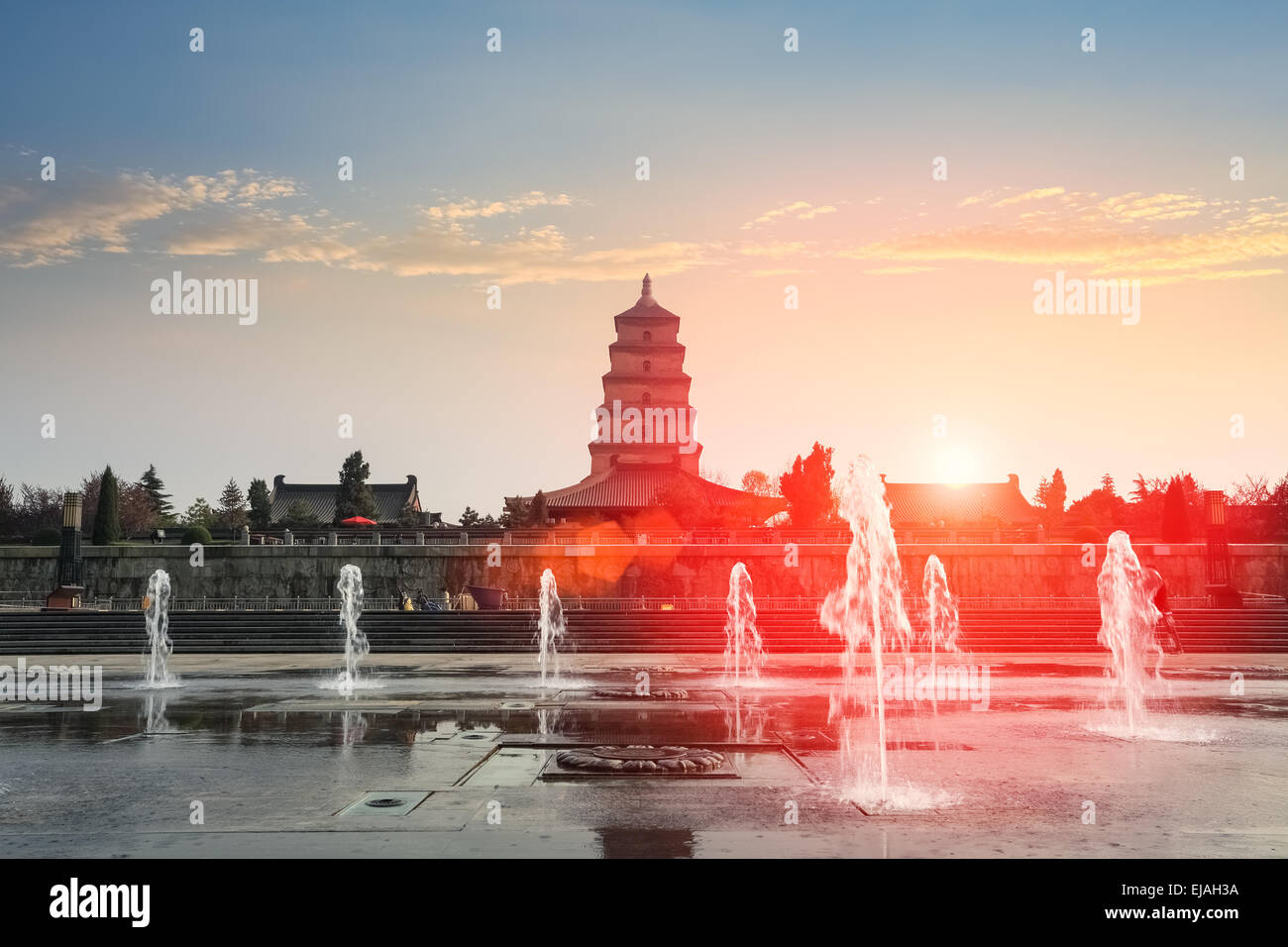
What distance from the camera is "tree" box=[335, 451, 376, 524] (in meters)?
57.6

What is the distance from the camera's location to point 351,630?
84.2ft

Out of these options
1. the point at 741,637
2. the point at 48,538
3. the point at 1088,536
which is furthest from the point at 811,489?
the point at 48,538

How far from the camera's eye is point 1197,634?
2533 cm

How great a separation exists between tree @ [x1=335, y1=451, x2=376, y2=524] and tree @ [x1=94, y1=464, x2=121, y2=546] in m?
17.9

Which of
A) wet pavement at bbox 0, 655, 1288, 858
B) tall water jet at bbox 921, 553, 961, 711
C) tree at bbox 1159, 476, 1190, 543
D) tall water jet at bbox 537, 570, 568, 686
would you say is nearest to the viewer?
wet pavement at bbox 0, 655, 1288, 858

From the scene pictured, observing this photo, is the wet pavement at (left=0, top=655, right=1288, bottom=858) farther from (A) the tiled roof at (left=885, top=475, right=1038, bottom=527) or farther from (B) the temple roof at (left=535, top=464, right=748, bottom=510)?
(A) the tiled roof at (left=885, top=475, right=1038, bottom=527)

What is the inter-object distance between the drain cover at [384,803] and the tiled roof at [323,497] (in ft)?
202

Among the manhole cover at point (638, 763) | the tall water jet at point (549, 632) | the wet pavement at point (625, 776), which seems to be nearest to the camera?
the wet pavement at point (625, 776)

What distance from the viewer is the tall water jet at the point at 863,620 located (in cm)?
876

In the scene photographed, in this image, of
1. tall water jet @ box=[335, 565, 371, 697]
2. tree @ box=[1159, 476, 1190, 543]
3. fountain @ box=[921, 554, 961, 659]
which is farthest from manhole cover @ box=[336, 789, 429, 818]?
tree @ box=[1159, 476, 1190, 543]

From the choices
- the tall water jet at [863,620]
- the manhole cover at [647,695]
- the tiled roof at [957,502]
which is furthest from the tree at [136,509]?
the manhole cover at [647,695]

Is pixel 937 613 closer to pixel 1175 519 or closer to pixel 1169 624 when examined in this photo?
pixel 1169 624

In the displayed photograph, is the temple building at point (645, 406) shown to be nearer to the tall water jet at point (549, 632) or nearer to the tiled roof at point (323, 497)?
the tiled roof at point (323, 497)
